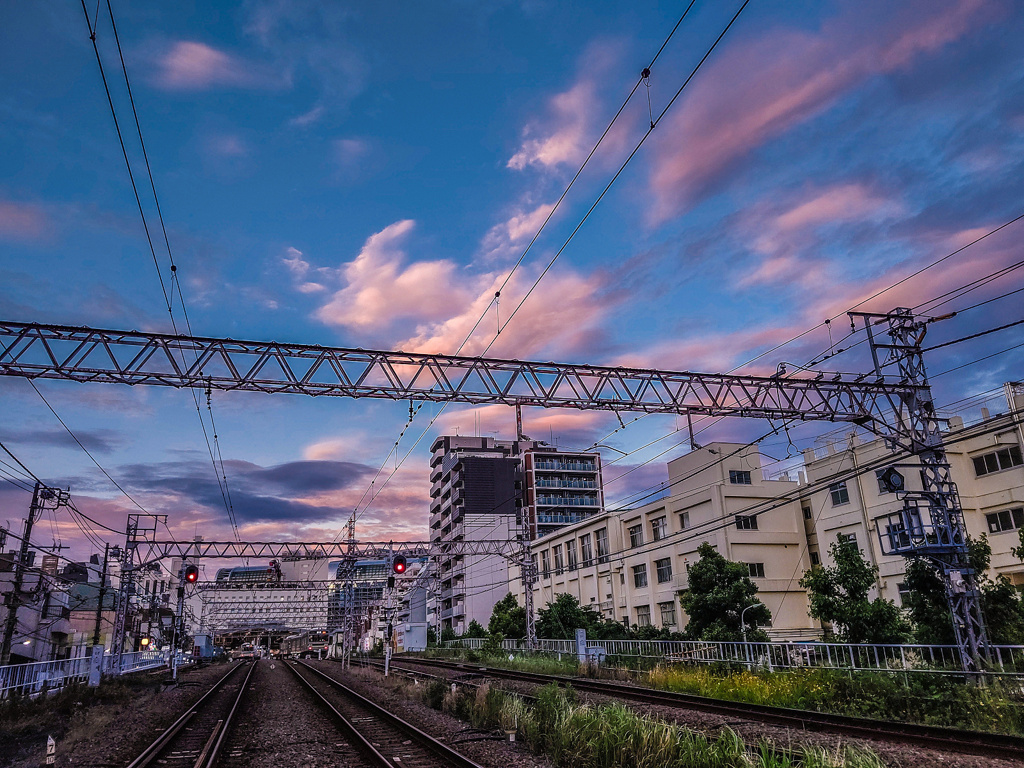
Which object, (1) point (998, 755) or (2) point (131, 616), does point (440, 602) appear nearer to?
(2) point (131, 616)

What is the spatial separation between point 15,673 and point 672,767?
2298 centimetres

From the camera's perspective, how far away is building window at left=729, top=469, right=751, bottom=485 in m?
45.4

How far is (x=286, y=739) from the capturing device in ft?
52.6

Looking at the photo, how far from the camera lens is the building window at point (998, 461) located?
32.9 meters

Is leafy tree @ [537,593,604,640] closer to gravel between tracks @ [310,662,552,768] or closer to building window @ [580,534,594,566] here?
building window @ [580,534,594,566]

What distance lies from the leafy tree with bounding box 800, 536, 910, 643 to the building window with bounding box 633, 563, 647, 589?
2508 cm

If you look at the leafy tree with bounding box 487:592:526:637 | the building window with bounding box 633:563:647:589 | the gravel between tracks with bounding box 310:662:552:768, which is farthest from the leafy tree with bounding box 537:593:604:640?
the gravel between tracks with bounding box 310:662:552:768

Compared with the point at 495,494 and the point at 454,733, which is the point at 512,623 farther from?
the point at 495,494

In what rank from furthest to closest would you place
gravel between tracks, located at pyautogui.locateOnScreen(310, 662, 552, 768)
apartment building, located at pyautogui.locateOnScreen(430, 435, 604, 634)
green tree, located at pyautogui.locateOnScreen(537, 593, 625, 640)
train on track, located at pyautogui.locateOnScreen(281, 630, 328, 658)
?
train on track, located at pyautogui.locateOnScreen(281, 630, 328, 658)
apartment building, located at pyautogui.locateOnScreen(430, 435, 604, 634)
green tree, located at pyautogui.locateOnScreen(537, 593, 625, 640)
gravel between tracks, located at pyautogui.locateOnScreen(310, 662, 552, 768)

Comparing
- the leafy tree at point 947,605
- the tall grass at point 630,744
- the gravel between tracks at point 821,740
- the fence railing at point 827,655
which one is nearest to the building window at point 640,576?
the fence railing at point 827,655

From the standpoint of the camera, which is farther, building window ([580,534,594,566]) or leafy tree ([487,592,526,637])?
building window ([580,534,594,566])


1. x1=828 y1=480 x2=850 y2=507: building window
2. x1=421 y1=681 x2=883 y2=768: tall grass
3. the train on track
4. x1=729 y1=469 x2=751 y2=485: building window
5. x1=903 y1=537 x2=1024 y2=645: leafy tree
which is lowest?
the train on track

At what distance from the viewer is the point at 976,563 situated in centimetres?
1997

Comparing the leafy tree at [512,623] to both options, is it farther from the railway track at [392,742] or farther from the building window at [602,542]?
the railway track at [392,742]
